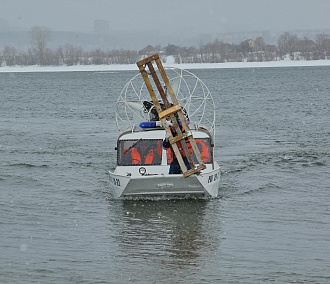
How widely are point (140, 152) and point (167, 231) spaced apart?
370 cm

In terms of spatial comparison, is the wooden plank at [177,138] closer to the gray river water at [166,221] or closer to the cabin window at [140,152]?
the cabin window at [140,152]

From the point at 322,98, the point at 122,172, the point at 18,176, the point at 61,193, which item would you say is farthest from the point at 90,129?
the point at 322,98

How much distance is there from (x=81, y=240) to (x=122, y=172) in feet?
13.4

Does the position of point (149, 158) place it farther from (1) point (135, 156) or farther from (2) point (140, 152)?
(1) point (135, 156)

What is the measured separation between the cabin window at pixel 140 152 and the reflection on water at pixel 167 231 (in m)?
1.26

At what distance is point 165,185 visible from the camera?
66.4 ft

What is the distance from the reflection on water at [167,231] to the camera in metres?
16.1

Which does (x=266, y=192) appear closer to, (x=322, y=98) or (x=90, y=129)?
(x=90, y=129)

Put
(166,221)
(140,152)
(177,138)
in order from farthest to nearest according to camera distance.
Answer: (140,152)
(177,138)
(166,221)

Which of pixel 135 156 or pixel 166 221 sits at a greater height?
pixel 135 156

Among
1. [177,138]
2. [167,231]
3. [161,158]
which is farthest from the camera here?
[161,158]

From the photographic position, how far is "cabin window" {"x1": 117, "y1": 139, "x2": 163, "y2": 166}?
69.6ft

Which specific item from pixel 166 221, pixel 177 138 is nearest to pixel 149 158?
pixel 177 138

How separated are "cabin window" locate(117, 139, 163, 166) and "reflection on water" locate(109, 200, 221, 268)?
1260mm
